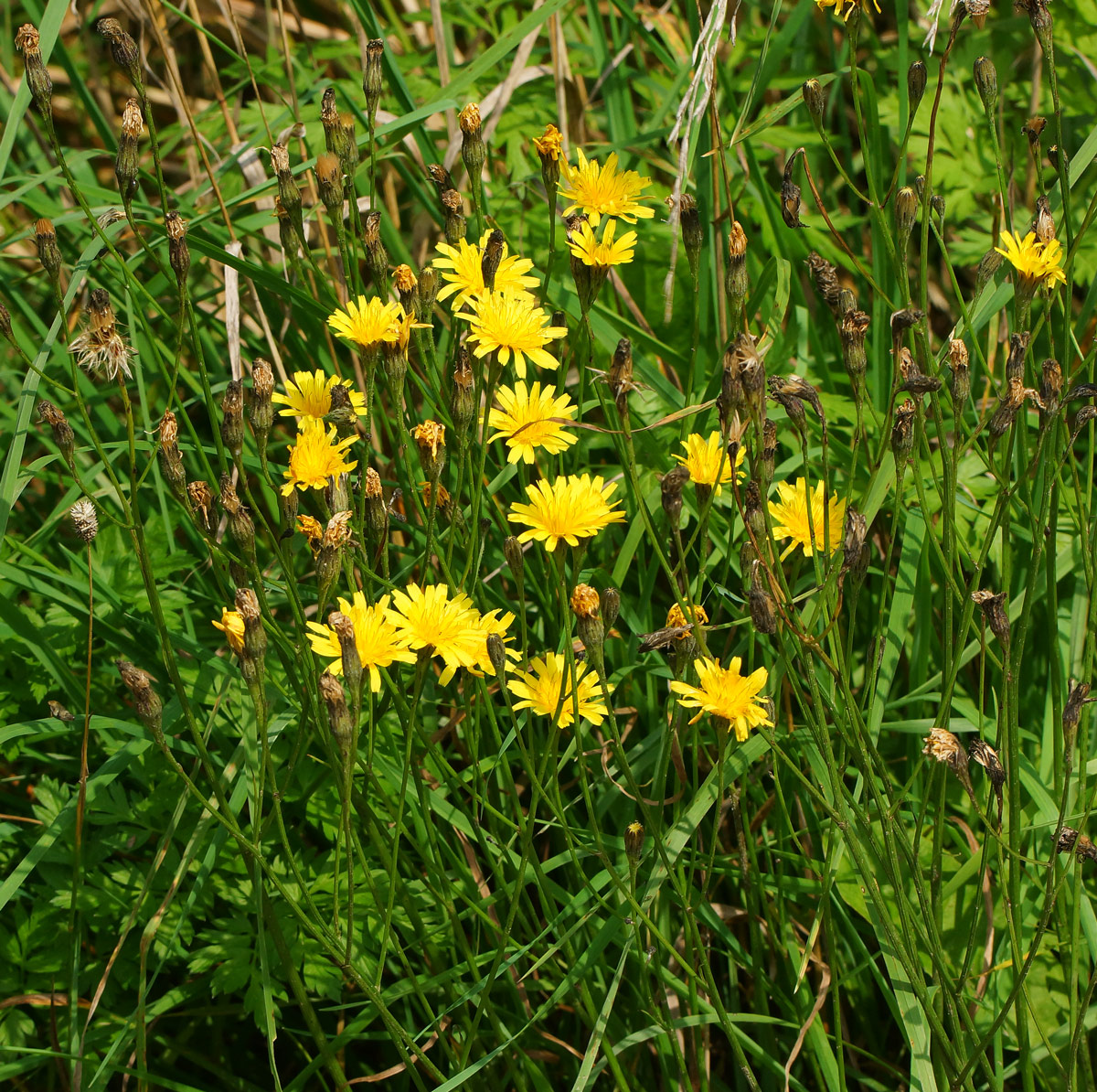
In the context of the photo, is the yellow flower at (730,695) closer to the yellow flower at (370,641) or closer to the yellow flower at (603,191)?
the yellow flower at (370,641)

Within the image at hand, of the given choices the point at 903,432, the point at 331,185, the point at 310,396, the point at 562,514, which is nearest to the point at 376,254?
the point at 331,185

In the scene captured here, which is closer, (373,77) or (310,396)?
(310,396)

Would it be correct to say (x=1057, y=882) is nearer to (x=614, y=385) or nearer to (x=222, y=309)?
(x=614, y=385)

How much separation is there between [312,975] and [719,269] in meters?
1.62

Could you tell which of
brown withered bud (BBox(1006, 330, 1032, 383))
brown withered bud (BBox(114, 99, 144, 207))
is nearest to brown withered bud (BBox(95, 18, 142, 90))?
brown withered bud (BBox(114, 99, 144, 207))

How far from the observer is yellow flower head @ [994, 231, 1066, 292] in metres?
1.46

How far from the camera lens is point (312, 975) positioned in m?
1.68

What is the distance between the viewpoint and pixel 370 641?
1341 mm

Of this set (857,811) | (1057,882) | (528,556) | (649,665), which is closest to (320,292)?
(528,556)

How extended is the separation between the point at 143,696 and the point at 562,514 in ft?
1.82

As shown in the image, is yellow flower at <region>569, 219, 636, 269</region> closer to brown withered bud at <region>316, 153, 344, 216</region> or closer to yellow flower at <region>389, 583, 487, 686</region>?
brown withered bud at <region>316, 153, 344, 216</region>

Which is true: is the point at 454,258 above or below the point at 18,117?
below

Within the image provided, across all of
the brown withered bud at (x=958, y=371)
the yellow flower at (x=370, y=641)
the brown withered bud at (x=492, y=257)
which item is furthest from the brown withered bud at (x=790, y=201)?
the yellow flower at (x=370, y=641)

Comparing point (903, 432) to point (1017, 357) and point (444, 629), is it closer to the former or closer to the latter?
point (1017, 357)
